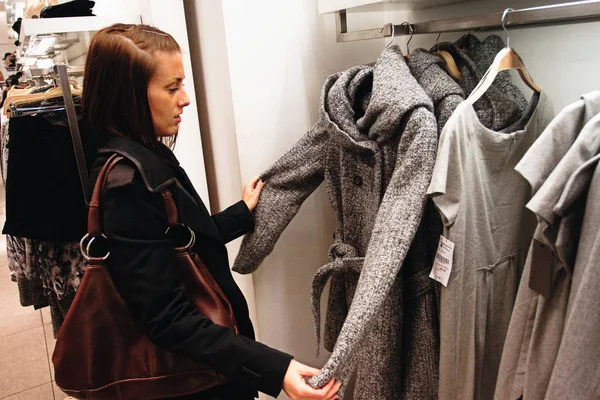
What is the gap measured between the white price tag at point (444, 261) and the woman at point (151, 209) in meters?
0.26

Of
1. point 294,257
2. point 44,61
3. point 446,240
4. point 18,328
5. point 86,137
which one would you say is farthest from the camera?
point 18,328

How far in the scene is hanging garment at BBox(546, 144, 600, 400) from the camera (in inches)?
22.9

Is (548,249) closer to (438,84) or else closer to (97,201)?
(438,84)

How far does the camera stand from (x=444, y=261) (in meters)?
0.81

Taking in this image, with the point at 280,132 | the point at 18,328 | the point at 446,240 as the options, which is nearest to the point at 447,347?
the point at 446,240

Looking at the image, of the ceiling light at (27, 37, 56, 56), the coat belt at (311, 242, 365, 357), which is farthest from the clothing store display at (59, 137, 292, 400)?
the ceiling light at (27, 37, 56, 56)

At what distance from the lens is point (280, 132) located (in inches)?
50.3

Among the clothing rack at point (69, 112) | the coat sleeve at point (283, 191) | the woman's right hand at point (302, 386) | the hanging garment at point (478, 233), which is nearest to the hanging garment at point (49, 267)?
the clothing rack at point (69, 112)

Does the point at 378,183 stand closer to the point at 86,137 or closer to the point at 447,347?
the point at 447,347

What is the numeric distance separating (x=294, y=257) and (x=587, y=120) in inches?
35.0

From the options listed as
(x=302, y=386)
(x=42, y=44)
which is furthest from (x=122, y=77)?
(x=42, y=44)

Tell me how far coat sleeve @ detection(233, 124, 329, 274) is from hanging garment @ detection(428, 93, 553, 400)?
1.29 feet

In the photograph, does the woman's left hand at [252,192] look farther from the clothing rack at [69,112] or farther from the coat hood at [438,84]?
the coat hood at [438,84]

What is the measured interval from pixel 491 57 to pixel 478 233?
39 centimetres
